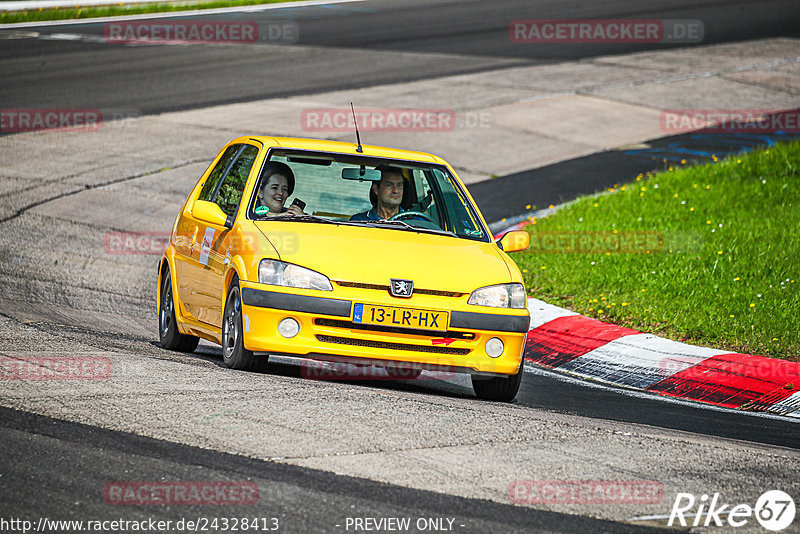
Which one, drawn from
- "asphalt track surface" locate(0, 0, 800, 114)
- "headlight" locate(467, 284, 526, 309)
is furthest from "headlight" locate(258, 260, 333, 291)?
"asphalt track surface" locate(0, 0, 800, 114)

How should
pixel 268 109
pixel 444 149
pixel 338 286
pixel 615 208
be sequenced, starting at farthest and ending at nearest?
pixel 268 109 < pixel 444 149 < pixel 615 208 < pixel 338 286

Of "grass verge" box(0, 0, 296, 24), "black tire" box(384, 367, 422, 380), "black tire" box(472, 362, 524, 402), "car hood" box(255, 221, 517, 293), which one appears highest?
"grass verge" box(0, 0, 296, 24)

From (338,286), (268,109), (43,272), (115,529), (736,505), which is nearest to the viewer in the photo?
(115,529)

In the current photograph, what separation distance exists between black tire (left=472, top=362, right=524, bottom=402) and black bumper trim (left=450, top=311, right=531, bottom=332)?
0.28 metres

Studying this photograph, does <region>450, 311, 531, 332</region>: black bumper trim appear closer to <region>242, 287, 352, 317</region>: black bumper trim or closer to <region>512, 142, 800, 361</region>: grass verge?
<region>242, 287, 352, 317</region>: black bumper trim

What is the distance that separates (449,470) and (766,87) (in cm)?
1917

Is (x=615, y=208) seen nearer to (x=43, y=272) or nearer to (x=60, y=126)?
(x=43, y=272)

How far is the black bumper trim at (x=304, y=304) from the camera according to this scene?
6.81m

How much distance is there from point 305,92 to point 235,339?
48.2 ft

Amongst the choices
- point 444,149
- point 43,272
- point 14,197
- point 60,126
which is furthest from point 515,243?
point 60,126

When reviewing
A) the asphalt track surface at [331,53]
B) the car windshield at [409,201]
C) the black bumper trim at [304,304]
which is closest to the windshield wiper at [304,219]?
the car windshield at [409,201]

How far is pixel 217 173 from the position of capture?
342 inches

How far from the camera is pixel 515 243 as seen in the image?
7855mm

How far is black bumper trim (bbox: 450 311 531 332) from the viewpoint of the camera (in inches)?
273
